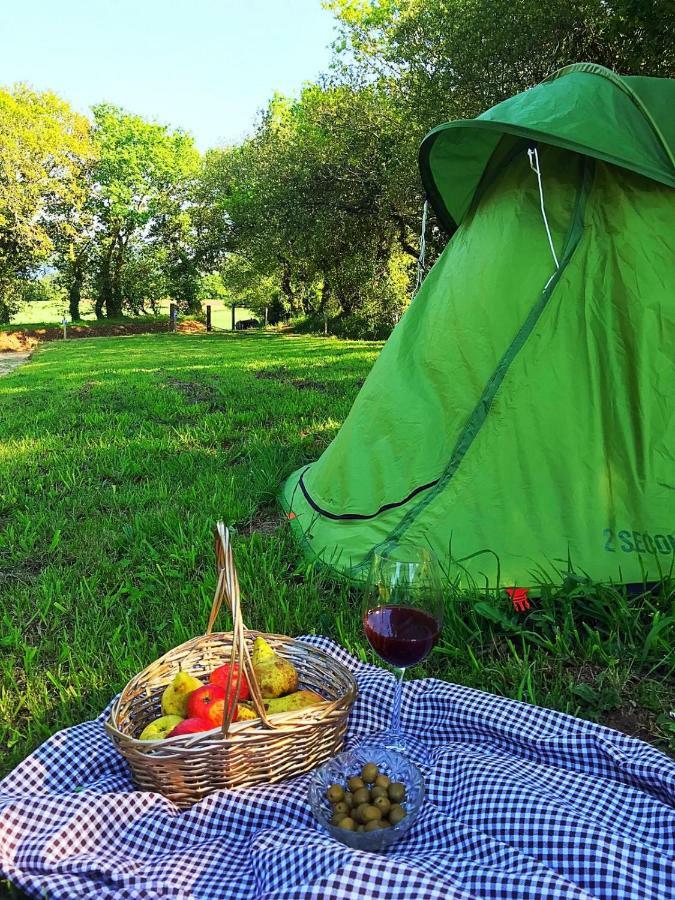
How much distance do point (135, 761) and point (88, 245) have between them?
30.4 meters

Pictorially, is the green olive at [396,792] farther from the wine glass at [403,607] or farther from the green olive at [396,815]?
the wine glass at [403,607]

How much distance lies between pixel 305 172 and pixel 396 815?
54.1 feet

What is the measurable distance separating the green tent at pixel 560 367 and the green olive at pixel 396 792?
4.28ft

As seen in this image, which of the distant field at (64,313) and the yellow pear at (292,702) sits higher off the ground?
the distant field at (64,313)

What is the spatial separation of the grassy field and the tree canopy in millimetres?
6839

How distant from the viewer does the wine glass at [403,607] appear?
1.58 metres

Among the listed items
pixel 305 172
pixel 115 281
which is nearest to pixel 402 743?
pixel 305 172

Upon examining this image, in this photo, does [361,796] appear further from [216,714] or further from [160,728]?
[160,728]

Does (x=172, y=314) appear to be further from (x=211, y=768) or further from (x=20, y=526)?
(x=211, y=768)

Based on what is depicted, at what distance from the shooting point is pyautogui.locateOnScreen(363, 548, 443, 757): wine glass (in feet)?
5.18

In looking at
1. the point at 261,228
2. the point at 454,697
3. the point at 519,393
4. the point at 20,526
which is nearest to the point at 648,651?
the point at 454,697

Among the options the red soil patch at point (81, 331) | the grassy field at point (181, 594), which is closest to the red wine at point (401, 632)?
the grassy field at point (181, 594)

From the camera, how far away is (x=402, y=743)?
6.21 ft

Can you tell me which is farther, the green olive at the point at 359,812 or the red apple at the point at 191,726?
the red apple at the point at 191,726
